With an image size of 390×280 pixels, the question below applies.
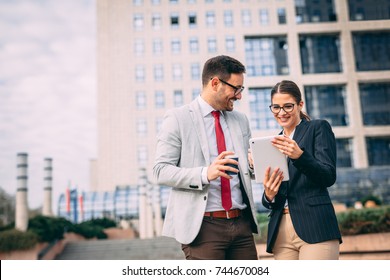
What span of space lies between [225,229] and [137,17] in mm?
3625

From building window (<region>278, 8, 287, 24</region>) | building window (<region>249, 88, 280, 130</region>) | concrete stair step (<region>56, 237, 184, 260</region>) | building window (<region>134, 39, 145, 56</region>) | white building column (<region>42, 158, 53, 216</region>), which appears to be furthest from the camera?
concrete stair step (<region>56, 237, 184, 260</region>)

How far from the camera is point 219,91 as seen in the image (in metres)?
2.33

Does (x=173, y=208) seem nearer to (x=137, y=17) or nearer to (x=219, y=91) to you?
(x=219, y=91)

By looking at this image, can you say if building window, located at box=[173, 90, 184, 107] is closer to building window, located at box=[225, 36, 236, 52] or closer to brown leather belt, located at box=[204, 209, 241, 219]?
building window, located at box=[225, 36, 236, 52]

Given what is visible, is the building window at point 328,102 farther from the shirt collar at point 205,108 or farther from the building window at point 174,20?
the shirt collar at point 205,108

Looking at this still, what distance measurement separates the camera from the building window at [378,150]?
5875mm

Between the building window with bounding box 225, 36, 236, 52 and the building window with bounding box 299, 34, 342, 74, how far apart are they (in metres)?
1.24

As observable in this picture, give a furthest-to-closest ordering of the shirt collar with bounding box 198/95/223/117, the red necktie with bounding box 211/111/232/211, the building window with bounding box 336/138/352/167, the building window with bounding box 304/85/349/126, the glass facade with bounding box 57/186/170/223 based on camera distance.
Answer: the glass facade with bounding box 57/186/170/223, the building window with bounding box 336/138/352/167, the building window with bounding box 304/85/349/126, the shirt collar with bounding box 198/95/223/117, the red necktie with bounding box 211/111/232/211

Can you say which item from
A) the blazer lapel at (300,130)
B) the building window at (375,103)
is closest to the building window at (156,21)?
the building window at (375,103)

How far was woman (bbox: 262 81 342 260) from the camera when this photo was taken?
2.08 meters

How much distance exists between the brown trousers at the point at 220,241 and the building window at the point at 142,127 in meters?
4.02

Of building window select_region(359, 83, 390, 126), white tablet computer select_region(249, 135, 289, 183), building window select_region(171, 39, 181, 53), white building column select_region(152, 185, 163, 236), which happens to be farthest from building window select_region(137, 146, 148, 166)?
white tablet computer select_region(249, 135, 289, 183)
